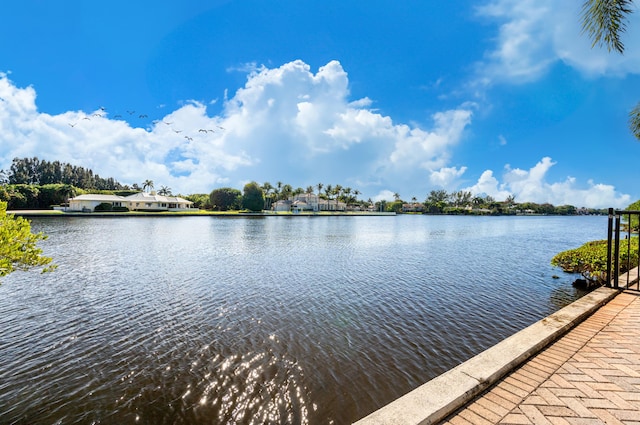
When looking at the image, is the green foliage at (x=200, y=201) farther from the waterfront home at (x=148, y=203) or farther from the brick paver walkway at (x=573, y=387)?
the brick paver walkway at (x=573, y=387)

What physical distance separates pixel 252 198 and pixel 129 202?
94.0 feet

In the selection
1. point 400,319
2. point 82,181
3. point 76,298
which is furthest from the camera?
point 82,181

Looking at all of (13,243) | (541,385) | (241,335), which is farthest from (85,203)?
(541,385)

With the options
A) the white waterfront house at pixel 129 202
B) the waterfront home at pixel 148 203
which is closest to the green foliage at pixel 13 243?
the white waterfront house at pixel 129 202

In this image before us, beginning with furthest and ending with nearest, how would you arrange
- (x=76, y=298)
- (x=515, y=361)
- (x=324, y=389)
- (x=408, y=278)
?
(x=408, y=278) → (x=76, y=298) → (x=324, y=389) → (x=515, y=361)

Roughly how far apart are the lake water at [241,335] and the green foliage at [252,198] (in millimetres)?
65390

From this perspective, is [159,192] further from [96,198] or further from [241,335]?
[241,335]

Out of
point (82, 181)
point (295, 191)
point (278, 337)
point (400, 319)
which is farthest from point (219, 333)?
point (295, 191)

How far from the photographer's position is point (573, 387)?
355cm

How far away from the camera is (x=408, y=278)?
13.5 meters

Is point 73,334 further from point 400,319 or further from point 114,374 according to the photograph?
point 400,319

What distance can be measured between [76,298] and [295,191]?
127303mm

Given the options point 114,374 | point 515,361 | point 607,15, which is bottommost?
point 114,374

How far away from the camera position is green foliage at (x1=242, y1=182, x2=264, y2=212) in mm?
80562
